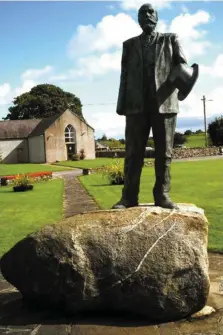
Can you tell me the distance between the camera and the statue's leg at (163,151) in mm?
5789

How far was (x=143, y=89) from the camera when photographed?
5.73 m

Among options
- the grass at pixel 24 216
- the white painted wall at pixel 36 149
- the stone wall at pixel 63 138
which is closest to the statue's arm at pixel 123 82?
the grass at pixel 24 216

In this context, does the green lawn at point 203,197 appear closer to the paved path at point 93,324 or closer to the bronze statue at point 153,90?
the bronze statue at point 153,90

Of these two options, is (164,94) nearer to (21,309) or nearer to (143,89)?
(143,89)

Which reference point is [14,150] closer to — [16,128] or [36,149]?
[16,128]

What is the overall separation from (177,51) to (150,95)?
2.21 ft

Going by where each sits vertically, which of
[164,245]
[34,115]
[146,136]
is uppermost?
[34,115]

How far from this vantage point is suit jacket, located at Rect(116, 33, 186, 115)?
5.66m

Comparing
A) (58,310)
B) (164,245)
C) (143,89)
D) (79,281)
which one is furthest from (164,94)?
(58,310)

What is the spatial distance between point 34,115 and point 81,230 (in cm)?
6788

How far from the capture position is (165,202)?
19.1 feet

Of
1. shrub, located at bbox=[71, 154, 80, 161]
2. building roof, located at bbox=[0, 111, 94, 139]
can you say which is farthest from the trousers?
building roof, located at bbox=[0, 111, 94, 139]

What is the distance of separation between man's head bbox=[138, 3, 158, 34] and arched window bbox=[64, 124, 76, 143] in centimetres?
5179

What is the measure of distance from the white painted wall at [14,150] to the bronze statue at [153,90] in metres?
55.1
